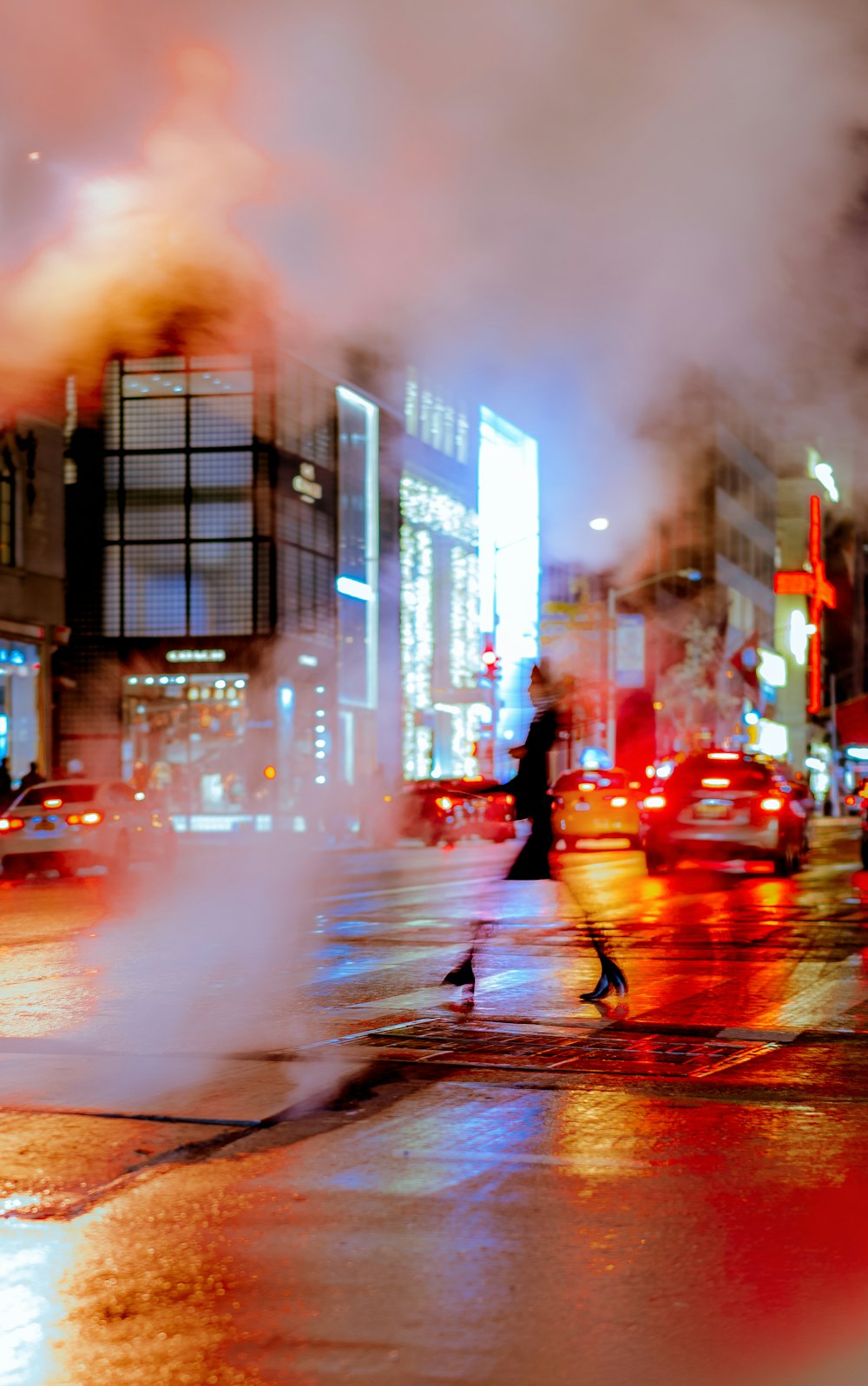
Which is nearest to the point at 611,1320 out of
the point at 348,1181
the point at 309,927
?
the point at 348,1181

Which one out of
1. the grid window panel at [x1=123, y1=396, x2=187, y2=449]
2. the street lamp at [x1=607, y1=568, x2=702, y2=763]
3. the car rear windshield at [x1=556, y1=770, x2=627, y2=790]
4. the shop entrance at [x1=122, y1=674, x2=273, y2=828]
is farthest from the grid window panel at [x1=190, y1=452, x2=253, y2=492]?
the car rear windshield at [x1=556, y1=770, x2=627, y2=790]

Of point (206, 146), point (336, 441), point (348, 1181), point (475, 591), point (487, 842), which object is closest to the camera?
point (348, 1181)

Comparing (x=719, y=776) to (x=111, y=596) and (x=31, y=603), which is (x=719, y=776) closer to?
(x=31, y=603)

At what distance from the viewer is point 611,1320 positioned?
149 inches

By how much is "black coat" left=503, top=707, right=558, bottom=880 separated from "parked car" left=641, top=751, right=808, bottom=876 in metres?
11.6

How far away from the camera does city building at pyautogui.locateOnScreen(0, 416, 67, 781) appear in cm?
3203

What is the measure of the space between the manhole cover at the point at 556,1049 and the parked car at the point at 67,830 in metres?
14.7

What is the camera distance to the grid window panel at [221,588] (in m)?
37.7

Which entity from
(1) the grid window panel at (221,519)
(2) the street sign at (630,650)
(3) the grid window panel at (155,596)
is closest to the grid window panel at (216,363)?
(1) the grid window panel at (221,519)

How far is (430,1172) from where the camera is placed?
5117 mm

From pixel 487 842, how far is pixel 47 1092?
3230cm

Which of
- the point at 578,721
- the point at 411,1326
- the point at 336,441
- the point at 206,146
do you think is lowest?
the point at 411,1326

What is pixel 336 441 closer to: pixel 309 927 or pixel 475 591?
pixel 475 591

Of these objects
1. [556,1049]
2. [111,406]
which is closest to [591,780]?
[111,406]
